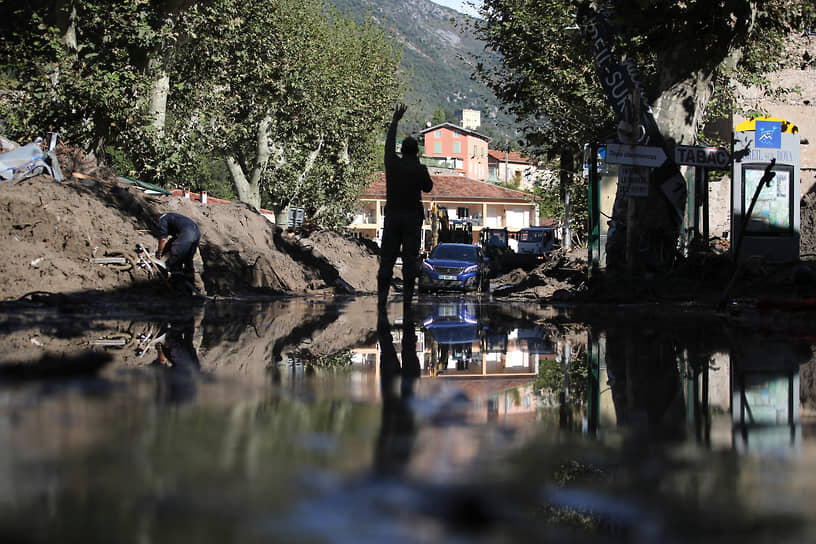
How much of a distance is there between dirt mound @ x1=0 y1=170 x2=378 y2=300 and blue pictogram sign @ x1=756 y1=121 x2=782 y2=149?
9887 millimetres

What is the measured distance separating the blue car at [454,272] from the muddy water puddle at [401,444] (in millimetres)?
19931

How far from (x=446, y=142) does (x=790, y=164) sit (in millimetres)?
136603

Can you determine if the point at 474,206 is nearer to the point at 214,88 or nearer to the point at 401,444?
the point at 214,88

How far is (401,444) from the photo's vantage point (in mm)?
3271

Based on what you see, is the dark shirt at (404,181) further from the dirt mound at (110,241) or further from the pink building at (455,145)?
the pink building at (455,145)

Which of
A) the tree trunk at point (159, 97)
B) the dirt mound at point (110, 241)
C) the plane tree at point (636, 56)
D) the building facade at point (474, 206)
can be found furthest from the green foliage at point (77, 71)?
the building facade at point (474, 206)

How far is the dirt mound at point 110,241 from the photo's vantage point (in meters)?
13.7

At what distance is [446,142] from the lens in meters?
154

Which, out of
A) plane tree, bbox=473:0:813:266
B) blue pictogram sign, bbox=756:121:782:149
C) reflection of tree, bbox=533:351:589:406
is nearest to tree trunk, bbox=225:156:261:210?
plane tree, bbox=473:0:813:266

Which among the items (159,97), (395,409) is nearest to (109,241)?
(395,409)

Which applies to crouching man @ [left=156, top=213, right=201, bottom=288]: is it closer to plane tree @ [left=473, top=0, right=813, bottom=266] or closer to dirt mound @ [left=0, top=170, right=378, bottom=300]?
dirt mound @ [left=0, top=170, right=378, bottom=300]

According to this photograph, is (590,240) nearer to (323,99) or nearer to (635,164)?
(635,164)

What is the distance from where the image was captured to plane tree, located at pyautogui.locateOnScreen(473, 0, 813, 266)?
533 inches

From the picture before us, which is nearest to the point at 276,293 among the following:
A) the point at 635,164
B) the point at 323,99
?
the point at 635,164
